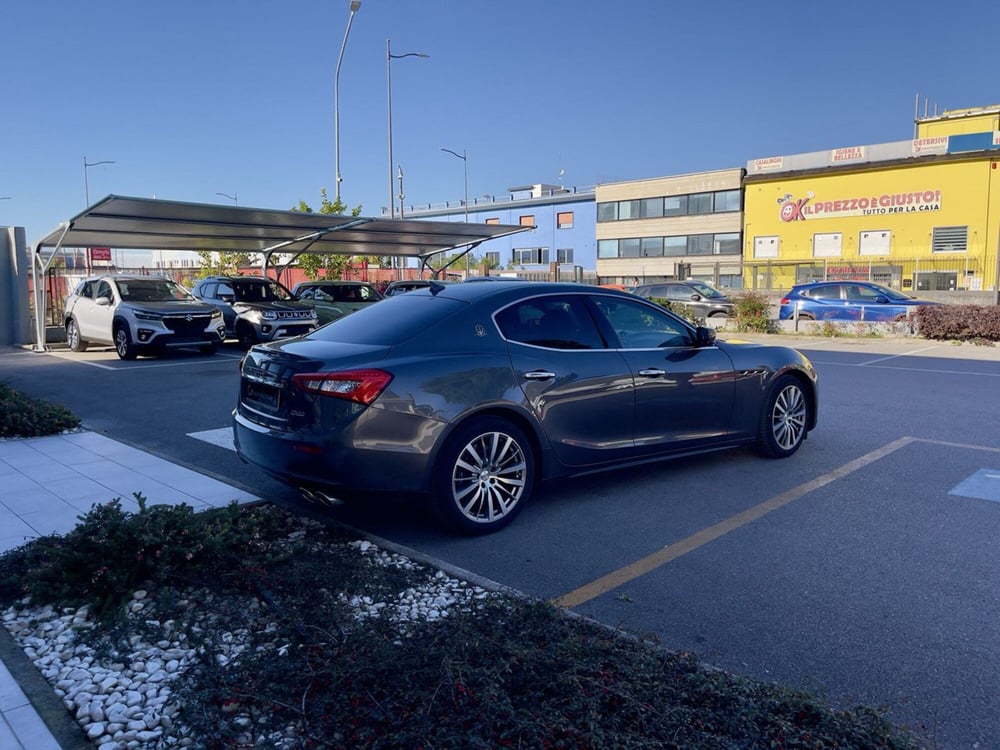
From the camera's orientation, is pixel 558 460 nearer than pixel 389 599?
No

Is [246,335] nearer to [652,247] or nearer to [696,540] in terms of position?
[696,540]

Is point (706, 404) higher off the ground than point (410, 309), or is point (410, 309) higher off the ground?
point (410, 309)

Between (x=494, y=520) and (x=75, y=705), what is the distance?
265 centimetres

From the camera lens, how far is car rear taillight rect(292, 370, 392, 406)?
4.78 meters

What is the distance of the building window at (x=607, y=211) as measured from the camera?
57531mm

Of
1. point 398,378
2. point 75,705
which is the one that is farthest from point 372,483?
point 75,705

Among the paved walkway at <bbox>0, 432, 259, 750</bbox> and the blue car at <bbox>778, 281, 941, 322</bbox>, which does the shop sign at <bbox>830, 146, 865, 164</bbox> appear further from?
the paved walkway at <bbox>0, 432, 259, 750</bbox>

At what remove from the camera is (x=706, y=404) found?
641 cm

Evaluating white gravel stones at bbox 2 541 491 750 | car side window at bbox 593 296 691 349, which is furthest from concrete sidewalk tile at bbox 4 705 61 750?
car side window at bbox 593 296 691 349

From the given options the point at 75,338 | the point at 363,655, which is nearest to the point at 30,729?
the point at 363,655

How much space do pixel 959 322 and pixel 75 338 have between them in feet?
65.9

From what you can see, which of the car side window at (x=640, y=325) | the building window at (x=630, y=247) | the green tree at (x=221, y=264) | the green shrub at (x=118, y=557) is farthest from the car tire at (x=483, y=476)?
the building window at (x=630, y=247)

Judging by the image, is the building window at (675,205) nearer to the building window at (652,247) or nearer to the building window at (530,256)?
the building window at (652,247)

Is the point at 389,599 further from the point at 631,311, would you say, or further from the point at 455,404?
the point at 631,311
